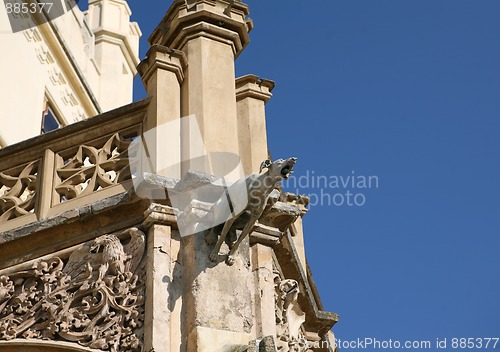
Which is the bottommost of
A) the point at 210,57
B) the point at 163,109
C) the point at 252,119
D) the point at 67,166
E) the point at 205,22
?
the point at 67,166

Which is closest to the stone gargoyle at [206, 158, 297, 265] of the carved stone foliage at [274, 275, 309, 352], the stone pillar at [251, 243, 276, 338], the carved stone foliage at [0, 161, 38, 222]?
the stone pillar at [251, 243, 276, 338]

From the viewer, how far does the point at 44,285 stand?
6.66 metres

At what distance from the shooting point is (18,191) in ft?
24.1

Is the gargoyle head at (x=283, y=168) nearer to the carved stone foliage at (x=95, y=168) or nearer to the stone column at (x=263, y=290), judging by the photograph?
the stone column at (x=263, y=290)

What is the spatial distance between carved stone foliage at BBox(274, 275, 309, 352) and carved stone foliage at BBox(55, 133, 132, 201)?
4.25 ft

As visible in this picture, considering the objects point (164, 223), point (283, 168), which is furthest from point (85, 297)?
point (283, 168)

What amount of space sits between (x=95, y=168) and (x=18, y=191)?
2.19 ft

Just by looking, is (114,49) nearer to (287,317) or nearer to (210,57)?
(210,57)

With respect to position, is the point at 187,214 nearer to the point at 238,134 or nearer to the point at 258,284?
the point at 258,284

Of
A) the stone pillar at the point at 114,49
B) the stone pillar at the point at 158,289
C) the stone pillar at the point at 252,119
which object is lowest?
the stone pillar at the point at 158,289

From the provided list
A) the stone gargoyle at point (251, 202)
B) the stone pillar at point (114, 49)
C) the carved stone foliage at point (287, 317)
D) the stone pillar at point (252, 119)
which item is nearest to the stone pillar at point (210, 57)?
the stone pillar at point (252, 119)

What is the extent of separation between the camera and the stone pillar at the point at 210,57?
6977mm

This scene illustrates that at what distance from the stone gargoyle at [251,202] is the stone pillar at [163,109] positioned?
55cm

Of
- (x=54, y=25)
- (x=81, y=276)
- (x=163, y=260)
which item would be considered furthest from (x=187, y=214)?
(x=54, y=25)
